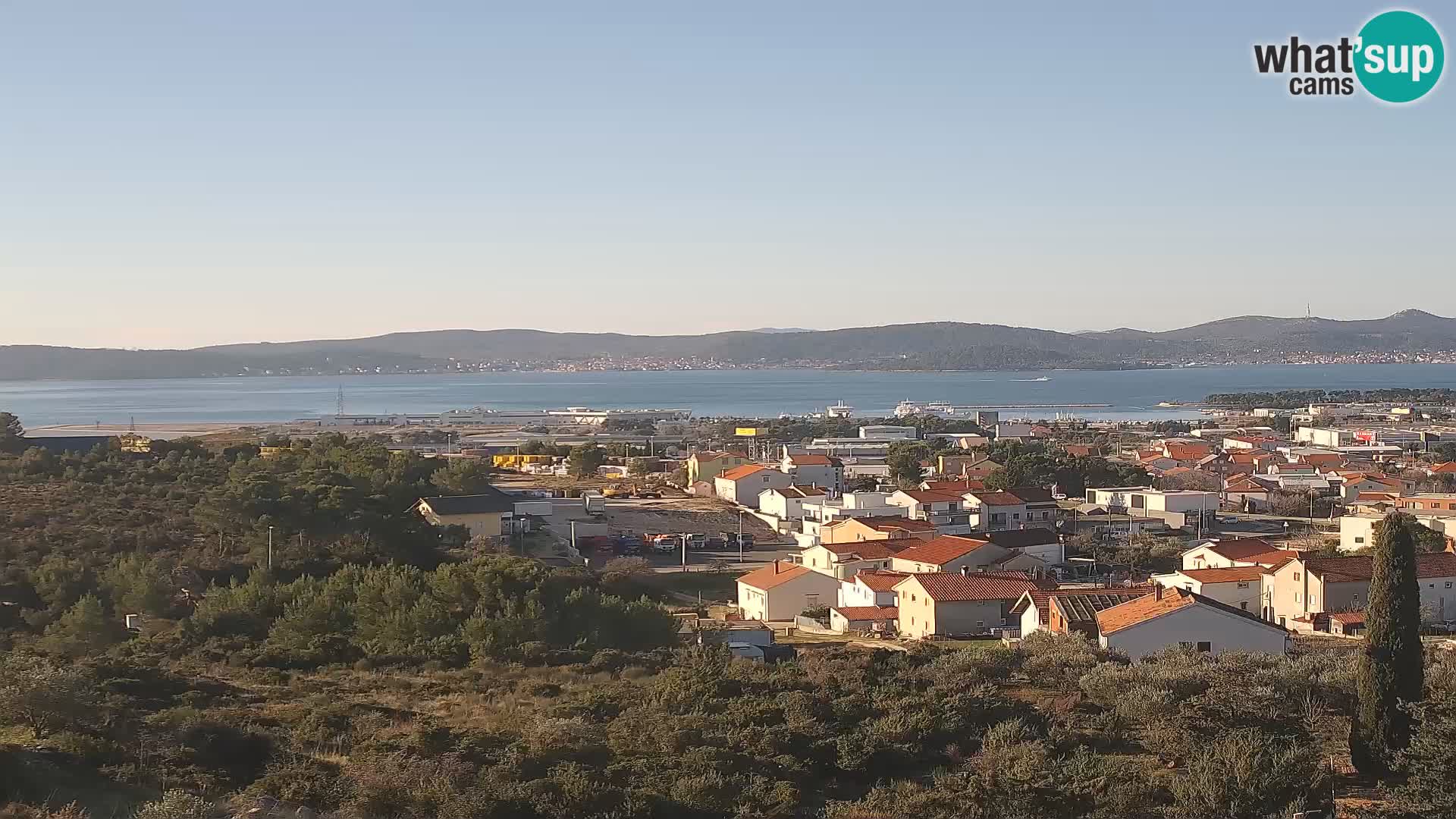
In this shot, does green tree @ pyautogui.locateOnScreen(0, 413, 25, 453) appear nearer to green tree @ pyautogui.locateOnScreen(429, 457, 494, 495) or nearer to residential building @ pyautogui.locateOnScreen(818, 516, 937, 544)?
green tree @ pyautogui.locateOnScreen(429, 457, 494, 495)

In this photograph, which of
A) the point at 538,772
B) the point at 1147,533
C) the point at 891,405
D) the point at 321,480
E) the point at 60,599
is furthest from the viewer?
the point at 891,405

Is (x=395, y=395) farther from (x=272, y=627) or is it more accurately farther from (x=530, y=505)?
(x=272, y=627)

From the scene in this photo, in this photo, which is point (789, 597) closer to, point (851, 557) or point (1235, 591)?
point (851, 557)

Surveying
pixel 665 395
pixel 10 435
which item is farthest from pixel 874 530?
pixel 665 395

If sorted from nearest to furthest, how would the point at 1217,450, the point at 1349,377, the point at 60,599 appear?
the point at 60,599, the point at 1217,450, the point at 1349,377

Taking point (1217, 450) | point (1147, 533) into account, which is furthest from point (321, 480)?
point (1217, 450)

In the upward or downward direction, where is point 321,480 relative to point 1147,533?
upward

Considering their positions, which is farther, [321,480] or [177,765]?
[321,480]
